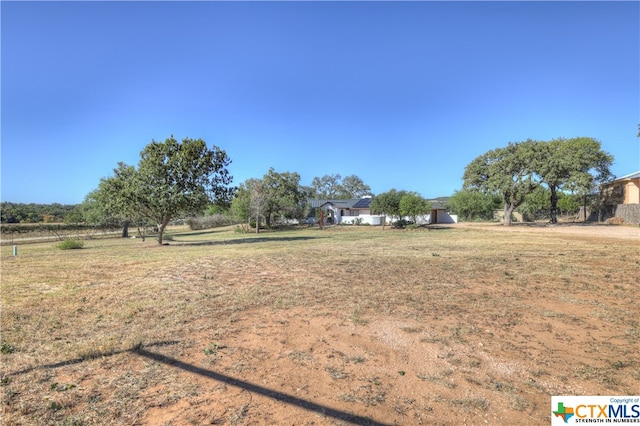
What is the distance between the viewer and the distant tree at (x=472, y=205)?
5097 centimetres

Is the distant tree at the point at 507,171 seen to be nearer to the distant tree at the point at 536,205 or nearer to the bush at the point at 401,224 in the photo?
the bush at the point at 401,224

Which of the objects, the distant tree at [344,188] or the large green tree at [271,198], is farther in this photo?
the distant tree at [344,188]

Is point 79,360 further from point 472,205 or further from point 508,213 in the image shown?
point 472,205

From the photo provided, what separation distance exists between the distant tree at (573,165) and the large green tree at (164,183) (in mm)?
36372

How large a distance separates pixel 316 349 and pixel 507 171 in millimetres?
39697

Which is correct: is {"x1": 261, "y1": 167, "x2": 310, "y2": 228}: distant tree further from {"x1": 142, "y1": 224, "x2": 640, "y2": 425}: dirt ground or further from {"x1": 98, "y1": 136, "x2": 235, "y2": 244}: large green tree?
{"x1": 142, "y1": 224, "x2": 640, "y2": 425}: dirt ground

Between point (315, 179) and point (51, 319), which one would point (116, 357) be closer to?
point (51, 319)

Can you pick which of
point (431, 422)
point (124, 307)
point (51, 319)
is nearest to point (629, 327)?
point (431, 422)

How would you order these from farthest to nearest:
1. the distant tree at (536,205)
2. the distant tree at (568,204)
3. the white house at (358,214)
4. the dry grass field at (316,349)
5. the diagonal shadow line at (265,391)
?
1. the distant tree at (536,205)
2. the distant tree at (568,204)
3. the white house at (358,214)
4. the dry grass field at (316,349)
5. the diagonal shadow line at (265,391)

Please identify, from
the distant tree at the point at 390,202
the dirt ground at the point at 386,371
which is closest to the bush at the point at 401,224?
the distant tree at the point at 390,202

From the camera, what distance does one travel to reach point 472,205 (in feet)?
167

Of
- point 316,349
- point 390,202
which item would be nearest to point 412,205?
point 390,202

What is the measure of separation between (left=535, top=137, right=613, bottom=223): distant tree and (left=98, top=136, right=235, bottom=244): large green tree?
36.4m

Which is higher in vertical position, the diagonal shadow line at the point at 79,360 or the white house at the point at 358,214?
the white house at the point at 358,214
